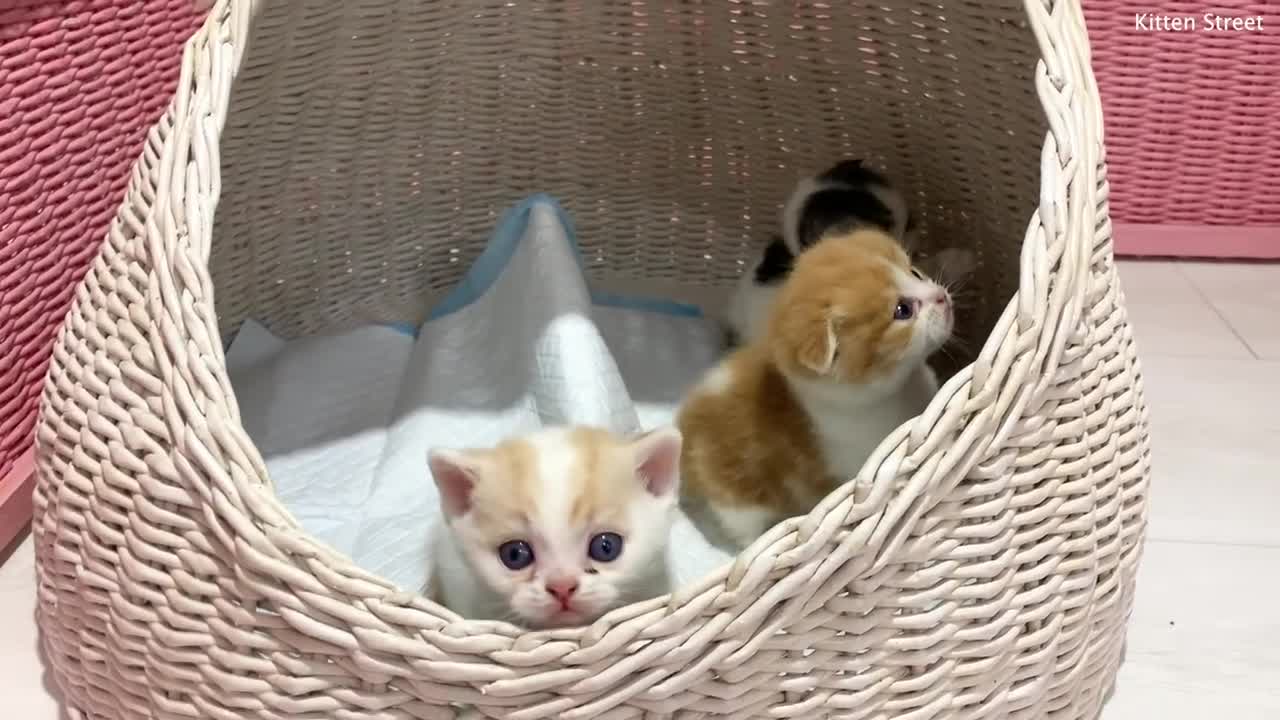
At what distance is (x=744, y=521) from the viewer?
117 centimetres

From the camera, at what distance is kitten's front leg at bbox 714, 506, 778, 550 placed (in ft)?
3.83

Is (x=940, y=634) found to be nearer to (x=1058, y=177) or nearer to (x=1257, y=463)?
(x=1058, y=177)

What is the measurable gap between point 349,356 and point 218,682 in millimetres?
773

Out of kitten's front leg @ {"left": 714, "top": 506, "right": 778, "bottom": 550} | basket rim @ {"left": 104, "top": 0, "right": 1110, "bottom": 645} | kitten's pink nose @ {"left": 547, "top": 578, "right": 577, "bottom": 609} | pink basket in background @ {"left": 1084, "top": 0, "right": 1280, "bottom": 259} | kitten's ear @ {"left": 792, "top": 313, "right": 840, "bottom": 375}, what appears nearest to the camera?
basket rim @ {"left": 104, "top": 0, "right": 1110, "bottom": 645}

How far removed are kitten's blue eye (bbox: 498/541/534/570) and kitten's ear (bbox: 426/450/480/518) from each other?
0.19 ft

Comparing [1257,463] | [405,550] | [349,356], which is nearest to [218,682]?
[405,550]

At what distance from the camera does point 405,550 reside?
1180 mm

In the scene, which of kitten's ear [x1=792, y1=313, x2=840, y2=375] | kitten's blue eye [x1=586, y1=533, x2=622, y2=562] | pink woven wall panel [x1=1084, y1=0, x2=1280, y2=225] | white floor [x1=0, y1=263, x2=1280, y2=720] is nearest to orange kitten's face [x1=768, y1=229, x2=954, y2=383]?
kitten's ear [x1=792, y1=313, x2=840, y2=375]

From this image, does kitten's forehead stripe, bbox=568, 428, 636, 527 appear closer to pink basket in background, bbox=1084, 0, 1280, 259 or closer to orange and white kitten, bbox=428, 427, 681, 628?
orange and white kitten, bbox=428, 427, 681, 628

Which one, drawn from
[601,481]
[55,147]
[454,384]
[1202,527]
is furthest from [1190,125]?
[55,147]

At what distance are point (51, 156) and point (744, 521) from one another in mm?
903

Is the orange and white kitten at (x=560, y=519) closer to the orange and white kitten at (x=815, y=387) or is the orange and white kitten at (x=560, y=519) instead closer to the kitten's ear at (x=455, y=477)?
the kitten's ear at (x=455, y=477)

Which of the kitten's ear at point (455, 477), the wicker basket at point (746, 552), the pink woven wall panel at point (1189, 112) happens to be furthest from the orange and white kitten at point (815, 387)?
the pink woven wall panel at point (1189, 112)

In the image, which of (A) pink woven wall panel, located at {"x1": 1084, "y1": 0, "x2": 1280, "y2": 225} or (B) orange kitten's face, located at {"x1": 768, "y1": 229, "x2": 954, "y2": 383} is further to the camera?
(A) pink woven wall panel, located at {"x1": 1084, "y1": 0, "x2": 1280, "y2": 225}
